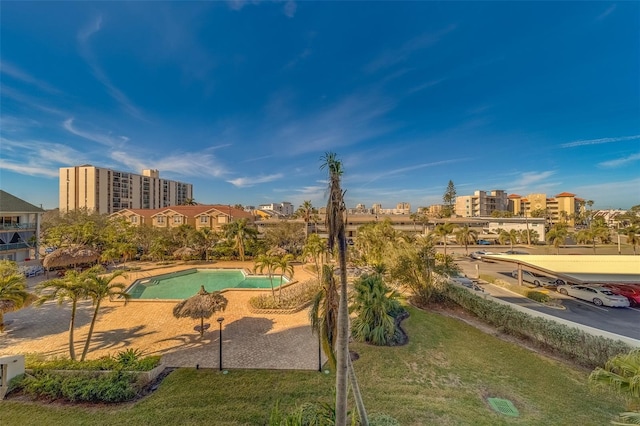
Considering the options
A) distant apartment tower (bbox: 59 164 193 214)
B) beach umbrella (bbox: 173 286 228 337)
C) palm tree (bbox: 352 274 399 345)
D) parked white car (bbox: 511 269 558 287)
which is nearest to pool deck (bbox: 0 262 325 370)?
beach umbrella (bbox: 173 286 228 337)

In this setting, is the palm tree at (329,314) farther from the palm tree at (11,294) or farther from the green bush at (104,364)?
the palm tree at (11,294)

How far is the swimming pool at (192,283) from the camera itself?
799 inches

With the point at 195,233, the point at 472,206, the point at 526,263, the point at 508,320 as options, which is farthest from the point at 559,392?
the point at 472,206

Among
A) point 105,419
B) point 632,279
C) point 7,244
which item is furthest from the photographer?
point 7,244

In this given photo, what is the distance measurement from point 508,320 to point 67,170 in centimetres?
10041

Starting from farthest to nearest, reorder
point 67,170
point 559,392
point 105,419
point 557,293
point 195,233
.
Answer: point 67,170 < point 195,233 < point 557,293 < point 559,392 < point 105,419

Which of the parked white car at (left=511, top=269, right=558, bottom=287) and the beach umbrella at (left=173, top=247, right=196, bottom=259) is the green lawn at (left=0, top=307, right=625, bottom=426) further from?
the beach umbrella at (left=173, top=247, right=196, bottom=259)

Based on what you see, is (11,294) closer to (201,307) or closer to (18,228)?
(201,307)

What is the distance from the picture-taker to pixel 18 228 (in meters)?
26.4

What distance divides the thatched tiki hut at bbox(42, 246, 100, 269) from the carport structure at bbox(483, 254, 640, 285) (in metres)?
34.5

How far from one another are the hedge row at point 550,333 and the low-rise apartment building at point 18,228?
39732mm

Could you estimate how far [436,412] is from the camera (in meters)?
7.55

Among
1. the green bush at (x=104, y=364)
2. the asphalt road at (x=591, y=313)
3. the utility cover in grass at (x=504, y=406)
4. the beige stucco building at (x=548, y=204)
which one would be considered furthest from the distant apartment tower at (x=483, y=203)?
the green bush at (x=104, y=364)

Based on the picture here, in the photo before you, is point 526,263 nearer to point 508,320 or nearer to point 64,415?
point 508,320
